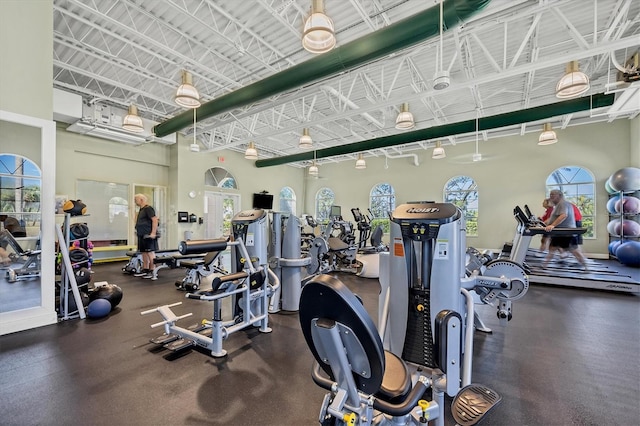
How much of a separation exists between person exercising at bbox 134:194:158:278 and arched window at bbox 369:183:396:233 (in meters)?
7.92

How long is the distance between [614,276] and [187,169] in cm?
1087

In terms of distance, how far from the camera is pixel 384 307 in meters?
2.16

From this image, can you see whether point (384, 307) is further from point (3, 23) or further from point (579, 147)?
point (579, 147)

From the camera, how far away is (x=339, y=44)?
4.88 meters

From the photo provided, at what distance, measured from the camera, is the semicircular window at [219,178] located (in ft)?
32.0

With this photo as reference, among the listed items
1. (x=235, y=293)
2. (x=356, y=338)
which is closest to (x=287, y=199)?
(x=235, y=293)

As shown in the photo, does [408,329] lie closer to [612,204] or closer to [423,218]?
[423,218]

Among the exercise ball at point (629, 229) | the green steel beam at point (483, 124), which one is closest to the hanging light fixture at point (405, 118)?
the green steel beam at point (483, 124)

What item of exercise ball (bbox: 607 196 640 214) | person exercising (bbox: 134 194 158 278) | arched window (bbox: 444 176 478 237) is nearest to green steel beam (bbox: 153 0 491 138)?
person exercising (bbox: 134 194 158 278)

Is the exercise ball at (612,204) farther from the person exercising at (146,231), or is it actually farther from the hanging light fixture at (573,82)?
the person exercising at (146,231)

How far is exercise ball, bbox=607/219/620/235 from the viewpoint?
7.00m

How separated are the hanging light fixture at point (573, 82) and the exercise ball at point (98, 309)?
6.79 meters

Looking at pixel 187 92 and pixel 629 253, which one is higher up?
pixel 187 92

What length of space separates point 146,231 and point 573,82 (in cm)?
756
